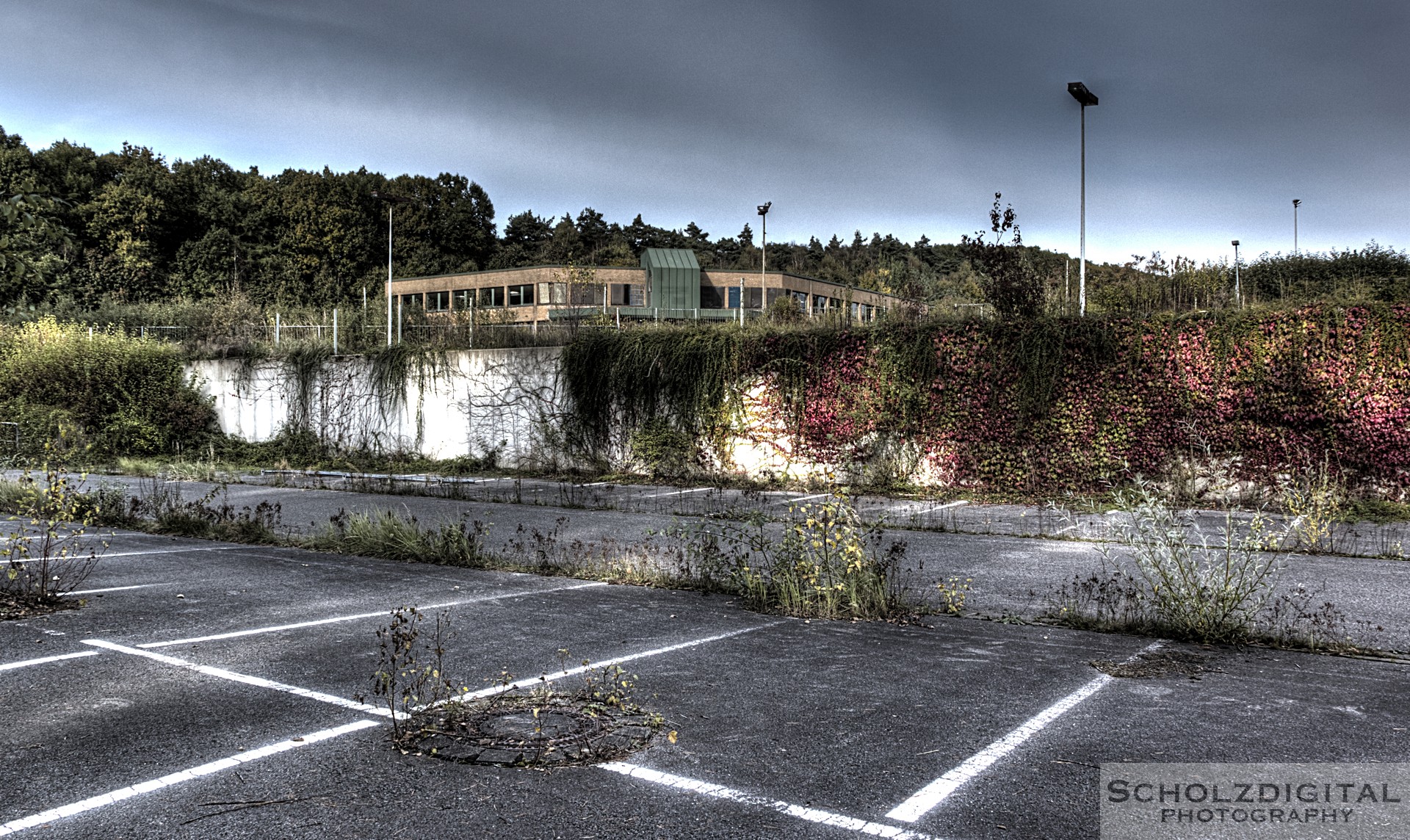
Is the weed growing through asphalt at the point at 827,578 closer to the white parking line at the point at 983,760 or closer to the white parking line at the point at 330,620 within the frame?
the white parking line at the point at 330,620

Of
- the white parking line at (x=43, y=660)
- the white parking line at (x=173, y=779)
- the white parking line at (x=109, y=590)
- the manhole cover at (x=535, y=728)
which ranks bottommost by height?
the white parking line at (x=173, y=779)

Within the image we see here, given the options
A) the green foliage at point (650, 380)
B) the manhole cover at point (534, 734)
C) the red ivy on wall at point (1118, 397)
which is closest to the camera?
the manhole cover at point (534, 734)

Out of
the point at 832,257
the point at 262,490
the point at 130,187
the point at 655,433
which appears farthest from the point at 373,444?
the point at 832,257

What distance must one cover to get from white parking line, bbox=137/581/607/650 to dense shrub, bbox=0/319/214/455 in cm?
1945

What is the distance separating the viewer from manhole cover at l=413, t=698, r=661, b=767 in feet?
13.4

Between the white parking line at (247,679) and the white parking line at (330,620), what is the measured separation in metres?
0.16

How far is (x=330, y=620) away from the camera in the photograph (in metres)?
6.75

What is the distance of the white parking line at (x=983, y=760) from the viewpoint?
3.57 meters

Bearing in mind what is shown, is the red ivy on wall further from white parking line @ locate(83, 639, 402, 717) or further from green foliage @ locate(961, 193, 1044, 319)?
white parking line @ locate(83, 639, 402, 717)

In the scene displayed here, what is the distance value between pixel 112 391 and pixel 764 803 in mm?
25478

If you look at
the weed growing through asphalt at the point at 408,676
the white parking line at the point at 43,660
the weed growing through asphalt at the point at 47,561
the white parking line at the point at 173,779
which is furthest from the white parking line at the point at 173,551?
the white parking line at the point at 173,779

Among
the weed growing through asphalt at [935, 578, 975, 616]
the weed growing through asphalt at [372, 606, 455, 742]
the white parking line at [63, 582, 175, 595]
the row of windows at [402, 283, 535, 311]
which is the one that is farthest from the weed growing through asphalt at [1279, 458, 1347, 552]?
the row of windows at [402, 283, 535, 311]

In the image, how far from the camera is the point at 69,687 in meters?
5.14

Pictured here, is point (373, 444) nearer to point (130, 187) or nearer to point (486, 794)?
point (486, 794)
